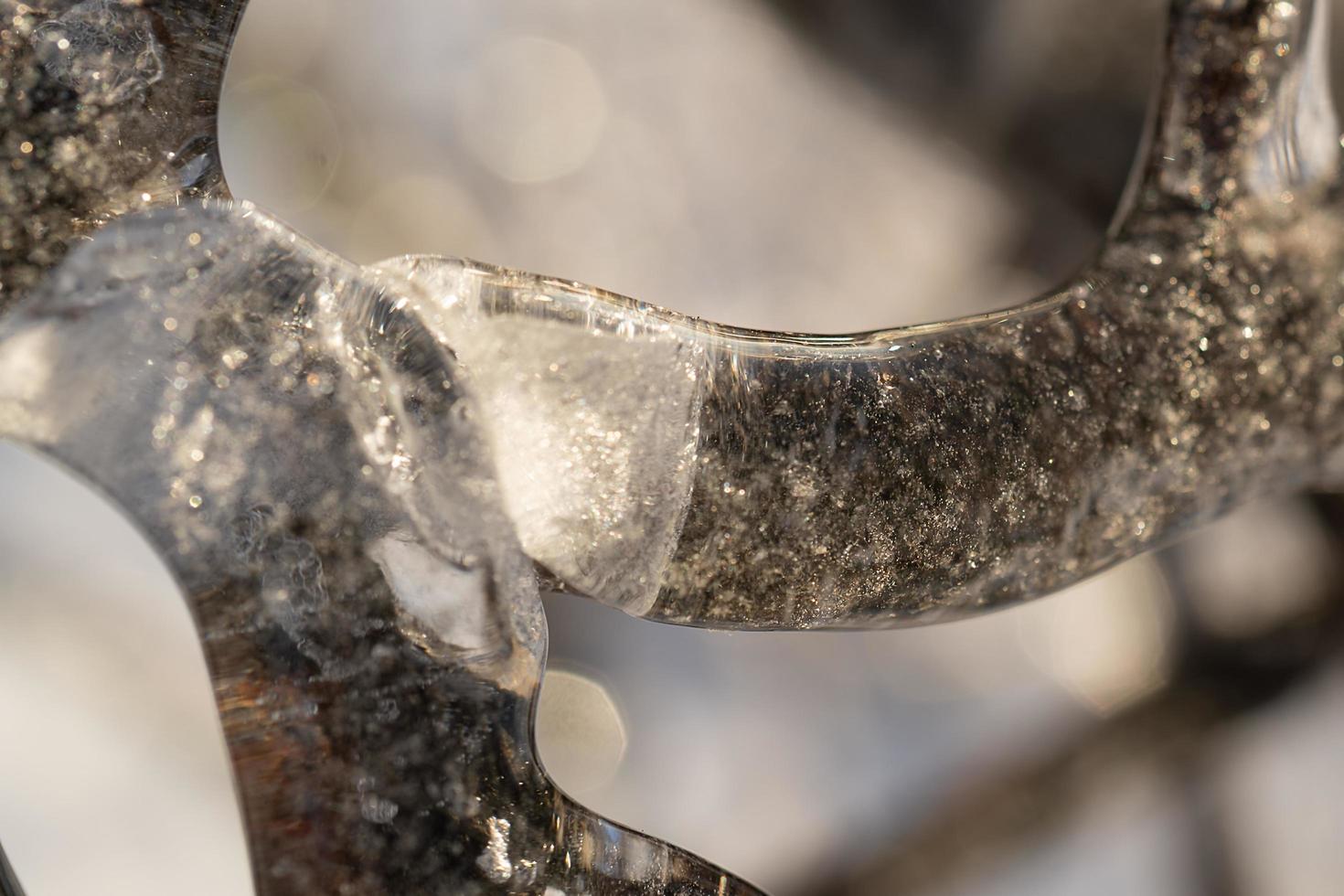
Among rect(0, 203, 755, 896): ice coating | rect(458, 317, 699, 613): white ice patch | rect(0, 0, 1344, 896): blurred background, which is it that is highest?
rect(0, 0, 1344, 896): blurred background

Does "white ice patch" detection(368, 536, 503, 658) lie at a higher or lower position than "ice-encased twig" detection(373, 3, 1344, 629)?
lower

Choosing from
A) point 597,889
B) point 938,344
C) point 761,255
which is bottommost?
point 597,889

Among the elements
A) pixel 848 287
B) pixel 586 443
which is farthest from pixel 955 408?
pixel 848 287

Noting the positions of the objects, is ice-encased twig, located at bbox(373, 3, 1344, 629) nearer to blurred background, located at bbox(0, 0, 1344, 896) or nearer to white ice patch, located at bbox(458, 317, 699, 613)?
white ice patch, located at bbox(458, 317, 699, 613)

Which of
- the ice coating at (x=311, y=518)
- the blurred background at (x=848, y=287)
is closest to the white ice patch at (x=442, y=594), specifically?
the ice coating at (x=311, y=518)

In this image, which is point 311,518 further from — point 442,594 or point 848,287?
point 848,287

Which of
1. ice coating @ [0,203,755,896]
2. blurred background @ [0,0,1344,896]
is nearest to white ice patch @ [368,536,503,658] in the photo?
ice coating @ [0,203,755,896]

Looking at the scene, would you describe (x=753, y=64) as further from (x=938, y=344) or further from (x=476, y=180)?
(x=938, y=344)

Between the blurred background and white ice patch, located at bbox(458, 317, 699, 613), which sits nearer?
white ice patch, located at bbox(458, 317, 699, 613)

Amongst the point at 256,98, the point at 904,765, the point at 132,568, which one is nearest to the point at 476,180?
the point at 256,98
